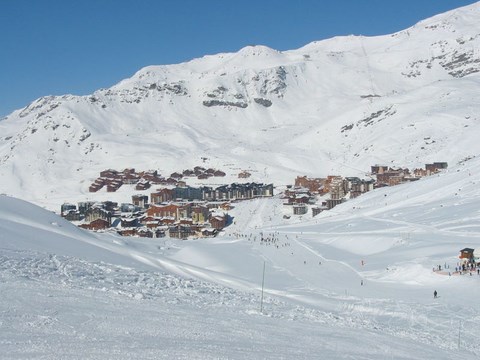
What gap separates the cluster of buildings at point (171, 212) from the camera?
2655 inches

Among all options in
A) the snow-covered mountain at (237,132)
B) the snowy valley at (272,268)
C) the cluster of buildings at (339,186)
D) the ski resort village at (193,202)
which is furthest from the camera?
the snow-covered mountain at (237,132)

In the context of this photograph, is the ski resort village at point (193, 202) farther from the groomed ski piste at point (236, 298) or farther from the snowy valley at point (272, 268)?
the groomed ski piste at point (236, 298)

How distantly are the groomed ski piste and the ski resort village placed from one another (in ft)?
93.6

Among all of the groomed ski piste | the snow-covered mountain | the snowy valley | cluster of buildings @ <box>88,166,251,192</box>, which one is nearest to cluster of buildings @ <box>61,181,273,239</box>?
the snowy valley

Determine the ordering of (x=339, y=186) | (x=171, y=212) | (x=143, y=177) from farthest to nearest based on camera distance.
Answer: (x=143, y=177) < (x=339, y=186) < (x=171, y=212)

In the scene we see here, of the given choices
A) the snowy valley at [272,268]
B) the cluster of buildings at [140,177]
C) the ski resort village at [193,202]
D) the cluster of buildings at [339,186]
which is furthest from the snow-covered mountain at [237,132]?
the ski resort village at [193,202]

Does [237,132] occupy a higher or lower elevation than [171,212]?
higher

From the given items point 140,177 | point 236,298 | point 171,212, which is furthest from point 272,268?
point 140,177

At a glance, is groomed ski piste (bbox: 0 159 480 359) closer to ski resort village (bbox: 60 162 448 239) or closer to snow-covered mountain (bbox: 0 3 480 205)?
ski resort village (bbox: 60 162 448 239)

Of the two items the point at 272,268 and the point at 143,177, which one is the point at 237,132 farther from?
the point at 272,268

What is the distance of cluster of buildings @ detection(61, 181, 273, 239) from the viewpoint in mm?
67438

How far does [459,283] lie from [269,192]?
66.5 m

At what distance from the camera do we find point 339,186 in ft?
272

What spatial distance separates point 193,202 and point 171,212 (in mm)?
8195
